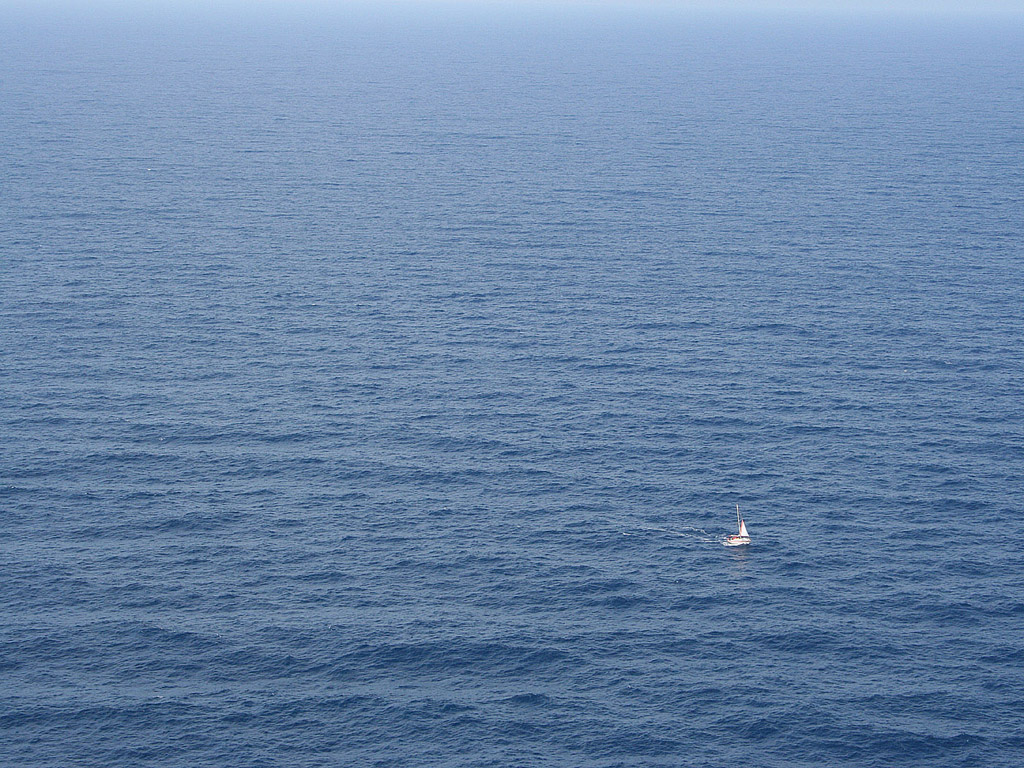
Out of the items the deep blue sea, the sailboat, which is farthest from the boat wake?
the sailboat

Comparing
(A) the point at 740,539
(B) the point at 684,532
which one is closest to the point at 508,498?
(B) the point at 684,532

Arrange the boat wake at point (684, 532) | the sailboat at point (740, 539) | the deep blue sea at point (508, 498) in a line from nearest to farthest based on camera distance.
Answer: the deep blue sea at point (508, 498) → the sailboat at point (740, 539) → the boat wake at point (684, 532)

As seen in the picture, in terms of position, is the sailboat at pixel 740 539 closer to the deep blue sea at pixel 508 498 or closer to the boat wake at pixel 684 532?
the boat wake at pixel 684 532

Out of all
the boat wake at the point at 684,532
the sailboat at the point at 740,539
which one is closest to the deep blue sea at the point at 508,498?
the boat wake at the point at 684,532

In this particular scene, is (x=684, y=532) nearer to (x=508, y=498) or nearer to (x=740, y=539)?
(x=740, y=539)

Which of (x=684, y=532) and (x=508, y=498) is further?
(x=508, y=498)

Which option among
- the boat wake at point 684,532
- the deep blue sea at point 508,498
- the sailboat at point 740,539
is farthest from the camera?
the boat wake at point 684,532

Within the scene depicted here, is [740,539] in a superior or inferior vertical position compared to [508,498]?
inferior

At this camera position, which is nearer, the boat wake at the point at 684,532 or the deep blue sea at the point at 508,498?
the deep blue sea at the point at 508,498
